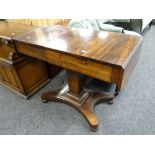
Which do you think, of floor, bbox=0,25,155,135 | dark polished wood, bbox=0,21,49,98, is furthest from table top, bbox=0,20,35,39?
floor, bbox=0,25,155,135

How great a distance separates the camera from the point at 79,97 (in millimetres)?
1472

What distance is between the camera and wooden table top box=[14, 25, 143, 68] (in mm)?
875

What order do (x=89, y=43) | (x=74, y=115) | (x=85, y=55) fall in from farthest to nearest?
1. (x=74, y=115)
2. (x=89, y=43)
3. (x=85, y=55)

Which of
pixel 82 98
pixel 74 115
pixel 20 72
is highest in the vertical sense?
pixel 20 72

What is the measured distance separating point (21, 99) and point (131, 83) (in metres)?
1.31

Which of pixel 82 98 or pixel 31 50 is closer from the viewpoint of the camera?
pixel 31 50

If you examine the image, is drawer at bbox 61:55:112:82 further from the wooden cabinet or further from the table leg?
the wooden cabinet

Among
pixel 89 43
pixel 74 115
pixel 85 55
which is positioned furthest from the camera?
pixel 74 115

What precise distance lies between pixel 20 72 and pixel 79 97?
0.64 metres

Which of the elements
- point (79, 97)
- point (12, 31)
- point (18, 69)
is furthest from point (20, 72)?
point (79, 97)

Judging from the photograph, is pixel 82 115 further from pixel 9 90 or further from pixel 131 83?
pixel 9 90

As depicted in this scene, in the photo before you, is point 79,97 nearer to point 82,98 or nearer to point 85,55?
point 82,98

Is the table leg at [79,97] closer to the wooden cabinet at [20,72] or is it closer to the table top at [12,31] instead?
the wooden cabinet at [20,72]

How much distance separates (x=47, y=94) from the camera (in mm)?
1562
